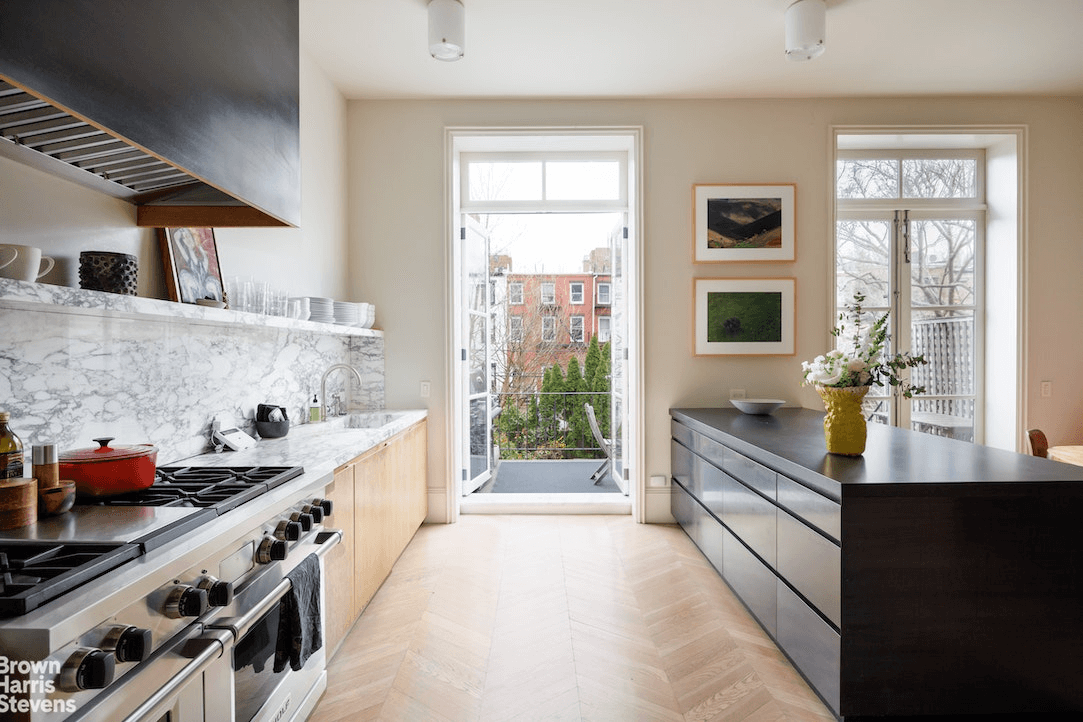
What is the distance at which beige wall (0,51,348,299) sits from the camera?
1.51 meters

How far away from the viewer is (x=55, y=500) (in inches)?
50.0

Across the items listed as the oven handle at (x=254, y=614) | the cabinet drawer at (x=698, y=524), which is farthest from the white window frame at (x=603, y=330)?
the oven handle at (x=254, y=614)

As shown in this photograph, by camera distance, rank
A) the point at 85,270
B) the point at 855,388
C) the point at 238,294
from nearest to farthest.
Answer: the point at 85,270
the point at 855,388
the point at 238,294

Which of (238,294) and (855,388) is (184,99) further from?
(855,388)

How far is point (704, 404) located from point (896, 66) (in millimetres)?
2380

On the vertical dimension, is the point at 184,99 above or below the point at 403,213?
below

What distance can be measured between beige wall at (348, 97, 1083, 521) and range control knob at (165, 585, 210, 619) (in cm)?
284

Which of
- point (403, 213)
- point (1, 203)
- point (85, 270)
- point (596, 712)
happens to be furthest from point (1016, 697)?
point (403, 213)

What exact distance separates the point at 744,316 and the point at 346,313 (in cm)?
260

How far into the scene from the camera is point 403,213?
12.9ft

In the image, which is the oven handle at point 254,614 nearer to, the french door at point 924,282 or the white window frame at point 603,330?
the french door at point 924,282

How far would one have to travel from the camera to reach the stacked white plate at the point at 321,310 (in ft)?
9.99

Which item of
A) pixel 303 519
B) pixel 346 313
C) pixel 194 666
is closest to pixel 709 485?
pixel 303 519

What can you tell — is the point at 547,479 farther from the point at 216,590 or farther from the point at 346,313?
the point at 216,590
